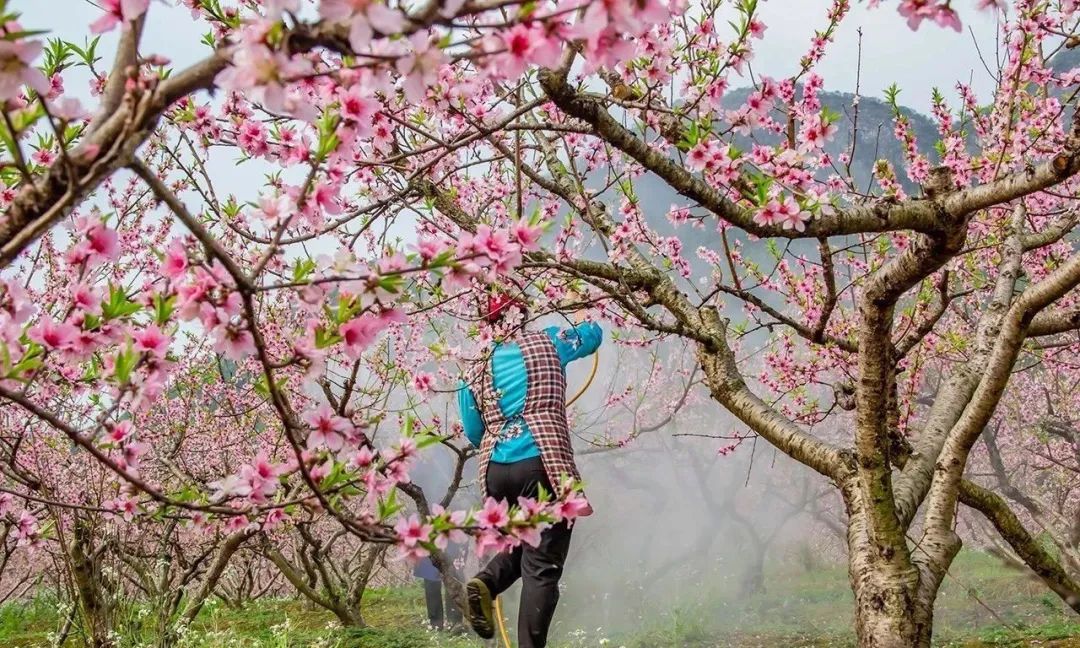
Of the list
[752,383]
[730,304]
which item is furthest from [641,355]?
[730,304]

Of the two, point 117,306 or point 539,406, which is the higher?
point 539,406

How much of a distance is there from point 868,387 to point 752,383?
2453cm

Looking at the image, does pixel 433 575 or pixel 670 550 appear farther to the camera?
pixel 670 550

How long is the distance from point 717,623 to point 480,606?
9.08m

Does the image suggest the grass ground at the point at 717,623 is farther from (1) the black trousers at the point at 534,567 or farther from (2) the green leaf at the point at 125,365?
(2) the green leaf at the point at 125,365

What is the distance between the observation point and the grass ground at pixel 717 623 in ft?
18.0

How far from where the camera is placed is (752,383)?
85.7 ft

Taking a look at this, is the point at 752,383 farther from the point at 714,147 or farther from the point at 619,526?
the point at 714,147

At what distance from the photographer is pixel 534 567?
10.9 ft

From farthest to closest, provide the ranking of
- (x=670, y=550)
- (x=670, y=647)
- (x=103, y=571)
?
(x=670, y=550) < (x=670, y=647) < (x=103, y=571)

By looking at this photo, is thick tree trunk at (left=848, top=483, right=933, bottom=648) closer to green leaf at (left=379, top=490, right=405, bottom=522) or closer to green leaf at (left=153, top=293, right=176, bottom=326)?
green leaf at (left=379, top=490, right=405, bottom=522)

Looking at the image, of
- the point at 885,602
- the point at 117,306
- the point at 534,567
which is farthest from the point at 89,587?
the point at 885,602

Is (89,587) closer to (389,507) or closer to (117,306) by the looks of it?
(117,306)

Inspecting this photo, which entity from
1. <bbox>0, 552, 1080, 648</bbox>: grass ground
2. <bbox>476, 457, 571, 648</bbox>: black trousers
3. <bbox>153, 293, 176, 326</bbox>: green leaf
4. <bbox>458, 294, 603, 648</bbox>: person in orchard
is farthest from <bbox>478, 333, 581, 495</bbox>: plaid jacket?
<bbox>153, 293, 176, 326</bbox>: green leaf
